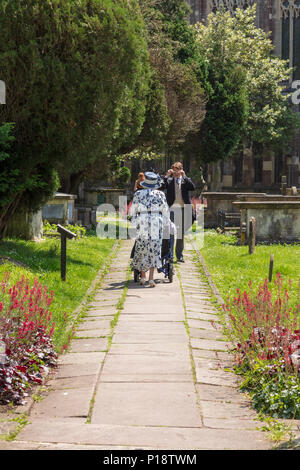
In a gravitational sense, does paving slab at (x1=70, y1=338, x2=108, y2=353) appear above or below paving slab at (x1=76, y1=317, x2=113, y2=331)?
below

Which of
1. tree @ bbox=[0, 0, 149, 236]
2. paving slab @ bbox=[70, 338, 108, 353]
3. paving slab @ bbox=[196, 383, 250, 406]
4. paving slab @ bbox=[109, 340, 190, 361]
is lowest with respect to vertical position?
paving slab @ bbox=[196, 383, 250, 406]

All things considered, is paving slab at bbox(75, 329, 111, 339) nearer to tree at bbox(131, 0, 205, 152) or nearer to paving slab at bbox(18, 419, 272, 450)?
paving slab at bbox(18, 419, 272, 450)

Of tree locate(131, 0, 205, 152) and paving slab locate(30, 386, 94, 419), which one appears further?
tree locate(131, 0, 205, 152)

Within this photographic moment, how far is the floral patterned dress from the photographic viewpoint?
11726 mm

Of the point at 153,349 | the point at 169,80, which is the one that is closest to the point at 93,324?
the point at 153,349

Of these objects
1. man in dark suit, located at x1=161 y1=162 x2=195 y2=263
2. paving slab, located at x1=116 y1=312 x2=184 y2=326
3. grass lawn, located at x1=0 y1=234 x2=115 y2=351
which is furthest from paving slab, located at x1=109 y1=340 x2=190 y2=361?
man in dark suit, located at x1=161 y1=162 x2=195 y2=263

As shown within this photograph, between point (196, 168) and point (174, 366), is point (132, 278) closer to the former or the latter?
point (174, 366)

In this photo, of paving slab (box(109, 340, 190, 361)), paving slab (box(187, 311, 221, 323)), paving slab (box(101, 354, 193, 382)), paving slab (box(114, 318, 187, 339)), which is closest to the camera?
paving slab (box(101, 354, 193, 382))

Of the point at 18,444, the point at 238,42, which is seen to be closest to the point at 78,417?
the point at 18,444

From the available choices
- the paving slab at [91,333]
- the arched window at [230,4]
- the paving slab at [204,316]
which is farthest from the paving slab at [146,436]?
the arched window at [230,4]

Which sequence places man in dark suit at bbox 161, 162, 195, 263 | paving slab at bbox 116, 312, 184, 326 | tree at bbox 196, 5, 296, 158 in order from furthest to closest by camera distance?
tree at bbox 196, 5, 296, 158 < man in dark suit at bbox 161, 162, 195, 263 < paving slab at bbox 116, 312, 184, 326

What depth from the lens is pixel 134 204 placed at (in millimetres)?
11875

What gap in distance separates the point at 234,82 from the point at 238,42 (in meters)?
4.74

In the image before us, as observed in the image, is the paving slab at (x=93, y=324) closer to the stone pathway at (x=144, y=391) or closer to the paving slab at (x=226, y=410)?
the stone pathway at (x=144, y=391)
